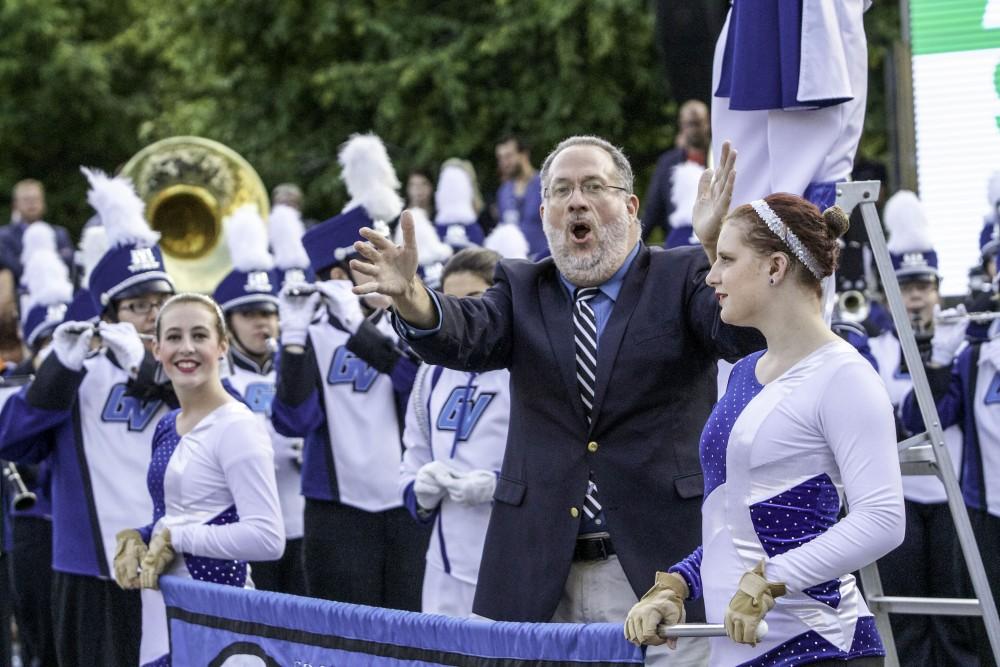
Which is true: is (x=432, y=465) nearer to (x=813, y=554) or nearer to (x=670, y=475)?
(x=670, y=475)

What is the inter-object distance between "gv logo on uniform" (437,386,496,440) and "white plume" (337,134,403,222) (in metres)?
2.51

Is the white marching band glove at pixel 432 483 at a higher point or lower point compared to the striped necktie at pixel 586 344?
lower

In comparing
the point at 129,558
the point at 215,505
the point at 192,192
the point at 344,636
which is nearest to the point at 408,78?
the point at 192,192

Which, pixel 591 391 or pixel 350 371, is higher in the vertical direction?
pixel 591 391

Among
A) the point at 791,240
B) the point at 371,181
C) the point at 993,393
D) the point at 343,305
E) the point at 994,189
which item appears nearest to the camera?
the point at 791,240

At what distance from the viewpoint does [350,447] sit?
800 centimetres

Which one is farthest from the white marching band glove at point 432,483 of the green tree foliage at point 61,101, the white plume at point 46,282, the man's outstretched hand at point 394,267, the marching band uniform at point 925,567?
the green tree foliage at point 61,101

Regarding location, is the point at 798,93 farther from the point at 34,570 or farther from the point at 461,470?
the point at 34,570

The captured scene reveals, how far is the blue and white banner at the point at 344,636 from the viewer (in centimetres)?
420

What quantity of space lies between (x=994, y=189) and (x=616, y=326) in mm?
4281

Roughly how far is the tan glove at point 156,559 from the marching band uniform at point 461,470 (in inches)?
45.5

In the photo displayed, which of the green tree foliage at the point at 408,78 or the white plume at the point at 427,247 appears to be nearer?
the white plume at the point at 427,247

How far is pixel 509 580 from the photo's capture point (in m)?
4.82

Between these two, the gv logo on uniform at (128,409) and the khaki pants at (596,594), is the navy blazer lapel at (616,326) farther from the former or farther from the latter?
the gv logo on uniform at (128,409)
